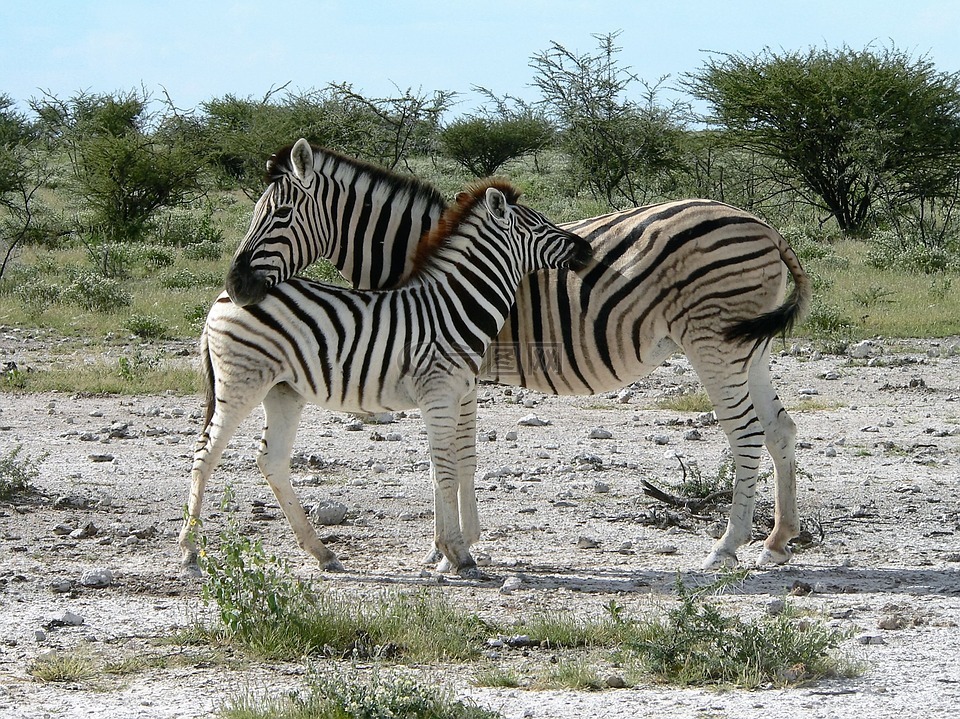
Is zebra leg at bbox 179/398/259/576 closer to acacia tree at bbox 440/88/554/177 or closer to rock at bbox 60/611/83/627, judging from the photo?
rock at bbox 60/611/83/627

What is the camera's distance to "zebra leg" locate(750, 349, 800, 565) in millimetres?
6816

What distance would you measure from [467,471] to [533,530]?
35.4 inches

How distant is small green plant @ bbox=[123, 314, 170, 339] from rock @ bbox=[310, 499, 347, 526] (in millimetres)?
7156

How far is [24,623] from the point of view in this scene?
552cm

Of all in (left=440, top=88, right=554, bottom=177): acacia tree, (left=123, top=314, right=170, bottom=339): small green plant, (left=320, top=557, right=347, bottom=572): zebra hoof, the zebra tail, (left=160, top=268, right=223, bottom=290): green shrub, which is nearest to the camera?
(left=320, top=557, right=347, bottom=572): zebra hoof

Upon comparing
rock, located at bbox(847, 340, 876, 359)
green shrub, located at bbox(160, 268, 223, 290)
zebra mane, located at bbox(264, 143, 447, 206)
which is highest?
zebra mane, located at bbox(264, 143, 447, 206)

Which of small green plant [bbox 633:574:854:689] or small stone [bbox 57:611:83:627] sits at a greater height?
small green plant [bbox 633:574:854:689]

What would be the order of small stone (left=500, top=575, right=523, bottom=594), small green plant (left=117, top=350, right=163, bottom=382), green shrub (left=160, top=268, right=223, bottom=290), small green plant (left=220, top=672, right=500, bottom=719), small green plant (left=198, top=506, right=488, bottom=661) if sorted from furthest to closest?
green shrub (left=160, top=268, right=223, bottom=290) < small green plant (left=117, top=350, right=163, bottom=382) < small stone (left=500, top=575, right=523, bottom=594) < small green plant (left=198, top=506, right=488, bottom=661) < small green plant (left=220, top=672, right=500, bottom=719)

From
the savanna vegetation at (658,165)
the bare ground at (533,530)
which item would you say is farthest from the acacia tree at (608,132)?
the bare ground at (533,530)

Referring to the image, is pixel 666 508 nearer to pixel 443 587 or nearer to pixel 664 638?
pixel 443 587

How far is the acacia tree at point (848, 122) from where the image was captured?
25078 mm

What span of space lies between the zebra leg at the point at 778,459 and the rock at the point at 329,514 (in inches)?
99.7

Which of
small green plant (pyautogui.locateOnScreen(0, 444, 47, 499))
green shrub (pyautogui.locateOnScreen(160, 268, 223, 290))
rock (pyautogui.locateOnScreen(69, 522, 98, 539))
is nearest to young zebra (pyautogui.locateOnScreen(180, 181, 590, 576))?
rock (pyautogui.locateOnScreen(69, 522, 98, 539))

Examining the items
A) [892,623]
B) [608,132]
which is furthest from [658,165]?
[892,623]
